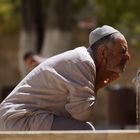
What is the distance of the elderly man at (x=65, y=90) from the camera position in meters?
5.12

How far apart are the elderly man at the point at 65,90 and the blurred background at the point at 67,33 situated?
6.80 metres

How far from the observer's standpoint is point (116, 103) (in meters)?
13.9

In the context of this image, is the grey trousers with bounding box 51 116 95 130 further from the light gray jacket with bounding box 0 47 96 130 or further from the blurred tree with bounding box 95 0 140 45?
the blurred tree with bounding box 95 0 140 45

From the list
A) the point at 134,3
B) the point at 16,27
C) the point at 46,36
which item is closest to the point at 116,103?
the point at 46,36

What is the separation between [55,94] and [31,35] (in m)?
10.2

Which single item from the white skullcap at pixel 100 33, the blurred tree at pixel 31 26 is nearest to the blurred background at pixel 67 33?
the blurred tree at pixel 31 26

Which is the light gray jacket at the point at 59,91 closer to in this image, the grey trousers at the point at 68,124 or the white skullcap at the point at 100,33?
the grey trousers at the point at 68,124

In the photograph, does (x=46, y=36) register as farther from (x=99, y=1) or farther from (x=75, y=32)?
(x=75, y=32)

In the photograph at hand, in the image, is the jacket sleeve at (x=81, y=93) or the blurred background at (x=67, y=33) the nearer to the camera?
the jacket sleeve at (x=81, y=93)

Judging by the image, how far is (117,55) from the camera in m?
5.26

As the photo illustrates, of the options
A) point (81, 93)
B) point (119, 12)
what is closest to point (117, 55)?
point (81, 93)

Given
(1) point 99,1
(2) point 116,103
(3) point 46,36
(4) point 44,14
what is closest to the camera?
(2) point 116,103

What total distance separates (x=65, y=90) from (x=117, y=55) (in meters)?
0.44

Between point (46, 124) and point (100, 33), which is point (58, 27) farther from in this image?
point (46, 124)
